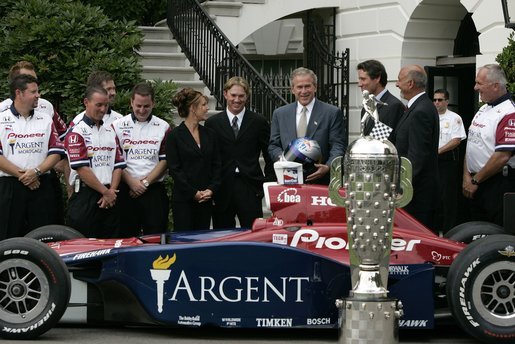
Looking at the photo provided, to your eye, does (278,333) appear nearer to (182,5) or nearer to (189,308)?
(189,308)

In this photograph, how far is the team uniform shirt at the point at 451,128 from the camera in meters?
15.9

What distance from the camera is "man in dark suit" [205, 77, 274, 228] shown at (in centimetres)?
1207

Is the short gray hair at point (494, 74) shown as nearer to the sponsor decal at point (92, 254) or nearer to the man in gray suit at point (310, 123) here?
the man in gray suit at point (310, 123)

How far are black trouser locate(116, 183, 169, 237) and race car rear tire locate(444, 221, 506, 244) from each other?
106 inches

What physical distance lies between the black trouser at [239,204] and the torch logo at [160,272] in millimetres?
2768

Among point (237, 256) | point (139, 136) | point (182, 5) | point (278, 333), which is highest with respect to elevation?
point (182, 5)

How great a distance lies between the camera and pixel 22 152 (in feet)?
38.1

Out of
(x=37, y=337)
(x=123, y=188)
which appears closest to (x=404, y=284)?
(x=37, y=337)

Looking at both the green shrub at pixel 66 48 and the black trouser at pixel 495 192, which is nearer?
the black trouser at pixel 495 192

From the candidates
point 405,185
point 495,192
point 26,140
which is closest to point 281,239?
point 405,185

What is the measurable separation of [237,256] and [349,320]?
3.78 ft

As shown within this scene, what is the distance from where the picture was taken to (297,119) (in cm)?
1178

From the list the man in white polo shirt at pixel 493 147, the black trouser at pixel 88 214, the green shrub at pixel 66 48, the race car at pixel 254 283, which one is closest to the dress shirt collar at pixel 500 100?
the man in white polo shirt at pixel 493 147

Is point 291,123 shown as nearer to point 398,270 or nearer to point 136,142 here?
point 136,142
